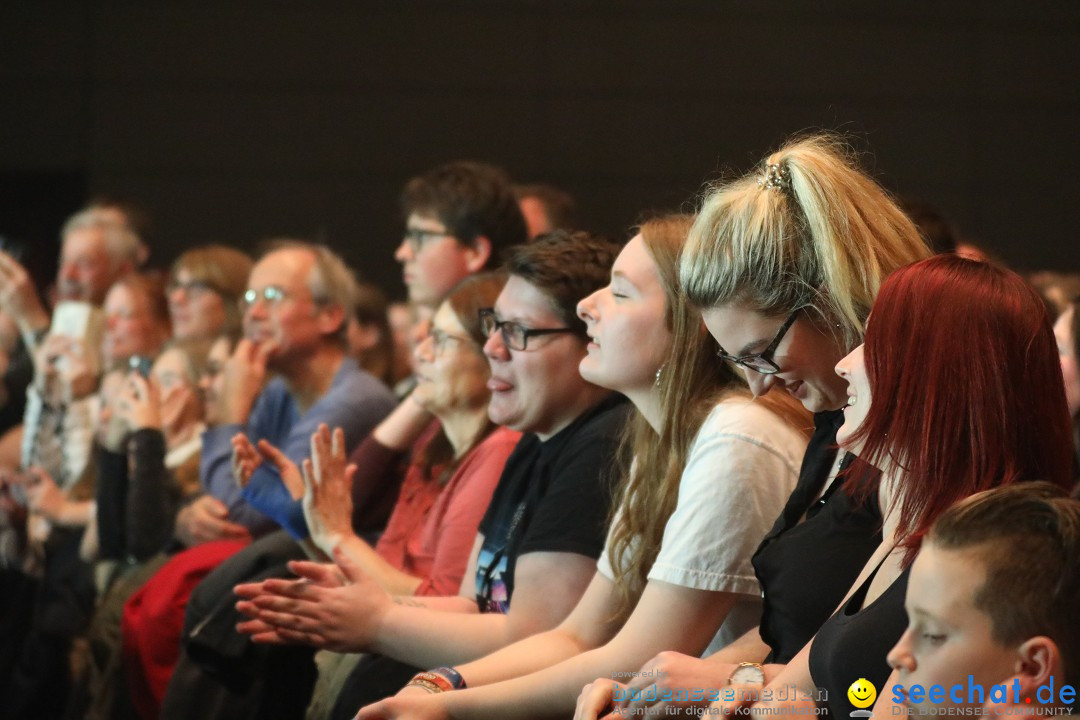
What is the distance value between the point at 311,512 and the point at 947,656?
170cm

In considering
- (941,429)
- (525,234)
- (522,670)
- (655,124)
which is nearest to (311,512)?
(522,670)

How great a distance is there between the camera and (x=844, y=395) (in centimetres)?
185

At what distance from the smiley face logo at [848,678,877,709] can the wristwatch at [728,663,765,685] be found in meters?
0.21

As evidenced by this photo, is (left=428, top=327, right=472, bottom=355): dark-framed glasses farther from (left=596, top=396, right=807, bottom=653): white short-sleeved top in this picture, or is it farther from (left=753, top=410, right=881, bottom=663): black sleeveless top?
(left=753, top=410, right=881, bottom=663): black sleeveless top

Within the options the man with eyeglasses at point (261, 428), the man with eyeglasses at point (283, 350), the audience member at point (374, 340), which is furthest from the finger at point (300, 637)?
the audience member at point (374, 340)

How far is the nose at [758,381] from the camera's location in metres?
1.89

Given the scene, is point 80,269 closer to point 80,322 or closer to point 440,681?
point 80,322

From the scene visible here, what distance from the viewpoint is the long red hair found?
1.45 m

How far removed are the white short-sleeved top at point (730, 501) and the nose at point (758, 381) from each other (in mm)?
51

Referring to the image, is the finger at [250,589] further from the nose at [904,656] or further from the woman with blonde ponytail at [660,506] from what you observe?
the nose at [904,656]

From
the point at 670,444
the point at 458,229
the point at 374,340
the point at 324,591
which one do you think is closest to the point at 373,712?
the point at 324,591

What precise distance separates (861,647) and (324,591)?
3.92ft

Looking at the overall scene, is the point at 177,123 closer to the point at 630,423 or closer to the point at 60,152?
the point at 60,152

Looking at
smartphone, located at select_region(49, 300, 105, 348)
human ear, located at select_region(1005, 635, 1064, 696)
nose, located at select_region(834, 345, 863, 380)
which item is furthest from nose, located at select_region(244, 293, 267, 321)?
human ear, located at select_region(1005, 635, 1064, 696)
